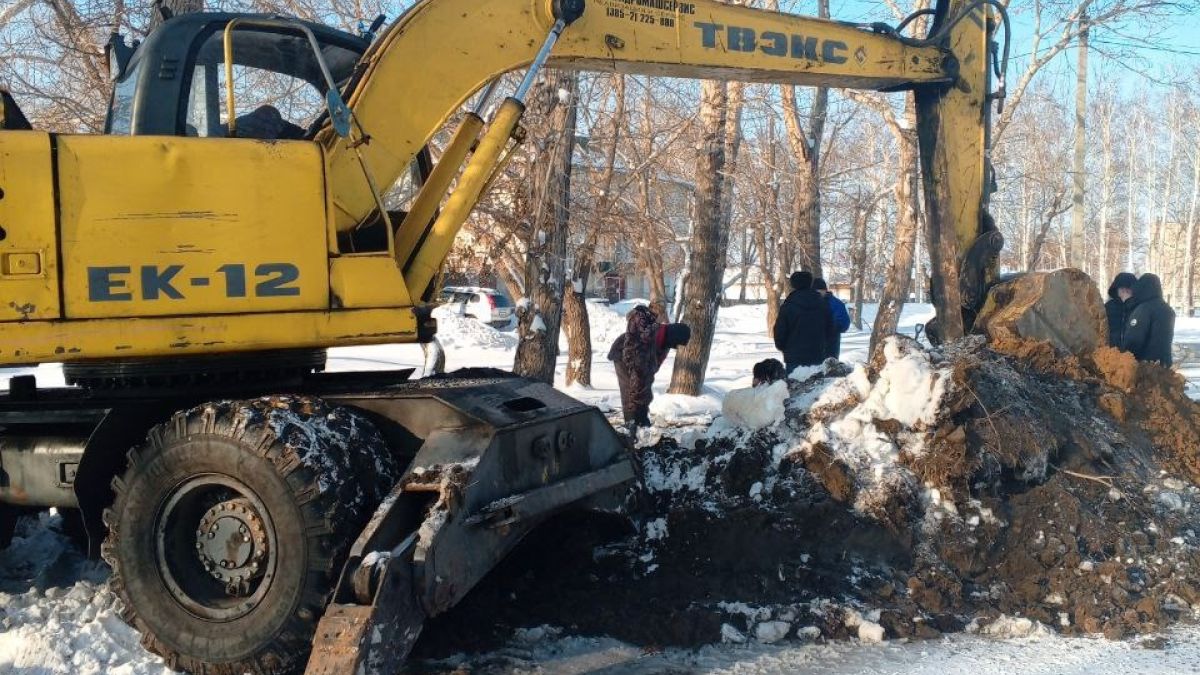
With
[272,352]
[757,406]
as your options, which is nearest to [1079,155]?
[757,406]

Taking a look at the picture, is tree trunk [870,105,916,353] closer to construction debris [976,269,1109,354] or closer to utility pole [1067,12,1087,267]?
utility pole [1067,12,1087,267]

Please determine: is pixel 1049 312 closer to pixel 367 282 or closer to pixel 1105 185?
pixel 367 282

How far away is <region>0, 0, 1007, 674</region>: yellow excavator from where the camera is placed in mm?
4562

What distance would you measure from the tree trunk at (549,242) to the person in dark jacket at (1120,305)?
18.6ft

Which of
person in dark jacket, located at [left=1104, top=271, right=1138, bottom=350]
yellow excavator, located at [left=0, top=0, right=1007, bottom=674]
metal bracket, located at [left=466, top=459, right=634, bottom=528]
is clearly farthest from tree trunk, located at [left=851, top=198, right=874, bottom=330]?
yellow excavator, located at [left=0, top=0, right=1007, bottom=674]

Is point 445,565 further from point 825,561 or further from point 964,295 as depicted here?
point 964,295

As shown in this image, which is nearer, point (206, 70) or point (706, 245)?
point (206, 70)

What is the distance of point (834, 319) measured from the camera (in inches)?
418

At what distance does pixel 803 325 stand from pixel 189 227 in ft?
21.5

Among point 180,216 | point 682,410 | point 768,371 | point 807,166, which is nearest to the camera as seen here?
point 180,216

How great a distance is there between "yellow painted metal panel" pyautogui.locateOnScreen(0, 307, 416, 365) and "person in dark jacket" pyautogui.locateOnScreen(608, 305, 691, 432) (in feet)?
16.1

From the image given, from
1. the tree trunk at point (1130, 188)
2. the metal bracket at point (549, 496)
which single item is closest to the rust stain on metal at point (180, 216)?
the metal bracket at point (549, 496)

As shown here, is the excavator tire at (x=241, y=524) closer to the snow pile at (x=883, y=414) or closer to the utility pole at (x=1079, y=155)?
the snow pile at (x=883, y=414)

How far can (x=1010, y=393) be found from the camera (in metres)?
6.76
